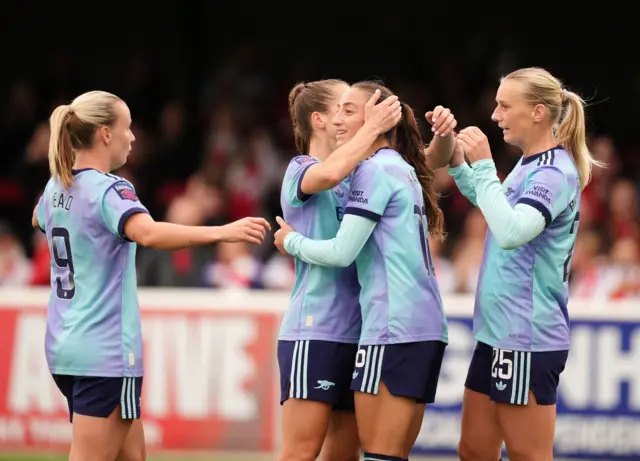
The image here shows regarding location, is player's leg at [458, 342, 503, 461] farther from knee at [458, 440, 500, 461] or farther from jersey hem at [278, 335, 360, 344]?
jersey hem at [278, 335, 360, 344]

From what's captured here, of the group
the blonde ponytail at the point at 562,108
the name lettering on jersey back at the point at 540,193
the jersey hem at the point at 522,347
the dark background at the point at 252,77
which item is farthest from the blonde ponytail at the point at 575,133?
the dark background at the point at 252,77

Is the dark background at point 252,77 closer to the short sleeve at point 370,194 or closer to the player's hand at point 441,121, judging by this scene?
the player's hand at point 441,121

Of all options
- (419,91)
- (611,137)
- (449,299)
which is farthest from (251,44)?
(449,299)

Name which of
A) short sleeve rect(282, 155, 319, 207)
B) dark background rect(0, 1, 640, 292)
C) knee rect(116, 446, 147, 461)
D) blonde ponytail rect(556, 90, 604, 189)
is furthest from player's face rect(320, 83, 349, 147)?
dark background rect(0, 1, 640, 292)

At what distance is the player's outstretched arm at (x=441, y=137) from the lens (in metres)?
5.18

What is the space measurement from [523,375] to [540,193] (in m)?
0.76

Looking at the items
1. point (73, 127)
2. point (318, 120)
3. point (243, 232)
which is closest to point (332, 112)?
point (318, 120)

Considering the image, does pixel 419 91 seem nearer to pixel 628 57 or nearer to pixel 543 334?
pixel 628 57

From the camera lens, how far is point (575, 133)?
16.8 feet

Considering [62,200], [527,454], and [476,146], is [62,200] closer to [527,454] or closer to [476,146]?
[476,146]

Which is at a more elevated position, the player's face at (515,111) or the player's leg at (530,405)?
the player's face at (515,111)

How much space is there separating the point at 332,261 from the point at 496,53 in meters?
9.34

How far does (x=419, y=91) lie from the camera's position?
13.4m

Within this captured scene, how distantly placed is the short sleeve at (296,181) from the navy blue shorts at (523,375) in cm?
104
